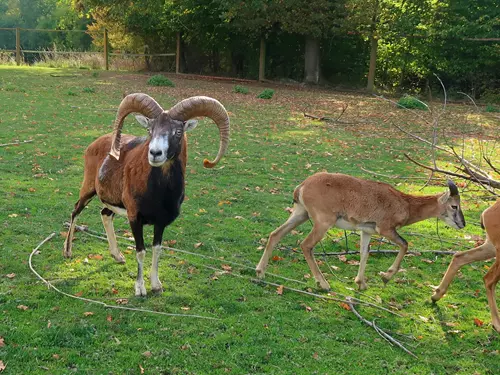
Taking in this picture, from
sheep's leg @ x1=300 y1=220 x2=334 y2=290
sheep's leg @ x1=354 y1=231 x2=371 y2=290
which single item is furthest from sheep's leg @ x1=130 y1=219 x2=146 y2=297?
sheep's leg @ x1=354 y1=231 x2=371 y2=290

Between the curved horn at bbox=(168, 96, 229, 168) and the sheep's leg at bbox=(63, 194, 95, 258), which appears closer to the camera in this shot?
the curved horn at bbox=(168, 96, 229, 168)

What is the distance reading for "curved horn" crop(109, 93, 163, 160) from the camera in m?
6.06

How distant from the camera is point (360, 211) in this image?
265 inches

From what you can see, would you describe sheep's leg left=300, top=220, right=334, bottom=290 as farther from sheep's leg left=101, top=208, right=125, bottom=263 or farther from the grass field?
sheep's leg left=101, top=208, right=125, bottom=263

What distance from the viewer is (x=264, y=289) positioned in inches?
256

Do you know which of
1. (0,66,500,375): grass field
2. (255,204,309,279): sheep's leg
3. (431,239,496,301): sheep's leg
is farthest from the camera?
(255,204,309,279): sheep's leg

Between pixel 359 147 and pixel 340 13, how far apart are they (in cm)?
1639

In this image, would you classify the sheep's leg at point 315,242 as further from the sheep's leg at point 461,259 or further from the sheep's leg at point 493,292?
the sheep's leg at point 493,292

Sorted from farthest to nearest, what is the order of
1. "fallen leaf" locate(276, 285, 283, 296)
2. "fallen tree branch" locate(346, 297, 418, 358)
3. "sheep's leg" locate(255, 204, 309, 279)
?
1. "sheep's leg" locate(255, 204, 309, 279)
2. "fallen leaf" locate(276, 285, 283, 296)
3. "fallen tree branch" locate(346, 297, 418, 358)

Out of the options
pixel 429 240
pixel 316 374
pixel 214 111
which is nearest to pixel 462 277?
pixel 429 240

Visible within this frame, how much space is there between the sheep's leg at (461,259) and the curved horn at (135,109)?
401cm

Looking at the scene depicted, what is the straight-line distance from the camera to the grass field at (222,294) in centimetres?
495

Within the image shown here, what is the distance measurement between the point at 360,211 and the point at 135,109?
10.3 feet

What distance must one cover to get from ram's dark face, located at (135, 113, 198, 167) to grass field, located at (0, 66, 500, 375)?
5.50ft
